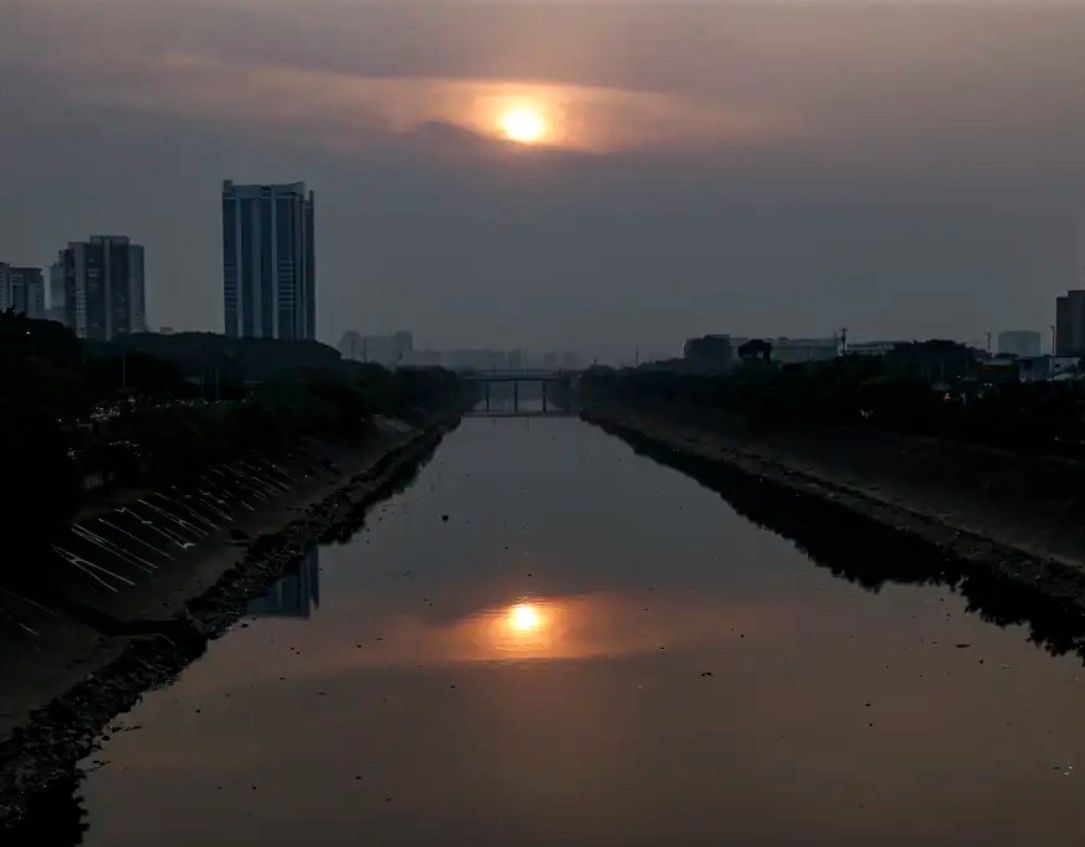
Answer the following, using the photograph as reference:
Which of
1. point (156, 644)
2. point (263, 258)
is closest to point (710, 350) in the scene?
point (263, 258)

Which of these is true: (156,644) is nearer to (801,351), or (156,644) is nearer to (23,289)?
(23,289)

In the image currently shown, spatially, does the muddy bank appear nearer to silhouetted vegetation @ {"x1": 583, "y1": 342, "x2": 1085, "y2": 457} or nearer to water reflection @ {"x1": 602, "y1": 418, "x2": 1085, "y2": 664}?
water reflection @ {"x1": 602, "y1": 418, "x2": 1085, "y2": 664}

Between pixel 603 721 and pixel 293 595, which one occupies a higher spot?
pixel 603 721

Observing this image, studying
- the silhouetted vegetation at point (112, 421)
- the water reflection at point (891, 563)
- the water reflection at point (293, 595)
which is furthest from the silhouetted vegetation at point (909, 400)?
the silhouetted vegetation at point (112, 421)

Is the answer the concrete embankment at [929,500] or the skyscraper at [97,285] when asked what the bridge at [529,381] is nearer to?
the skyscraper at [97,285]

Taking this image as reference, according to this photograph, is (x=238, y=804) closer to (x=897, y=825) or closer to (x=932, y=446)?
(x=897, y=825)

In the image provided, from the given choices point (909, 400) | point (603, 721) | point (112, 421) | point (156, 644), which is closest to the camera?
point (603, 721)
